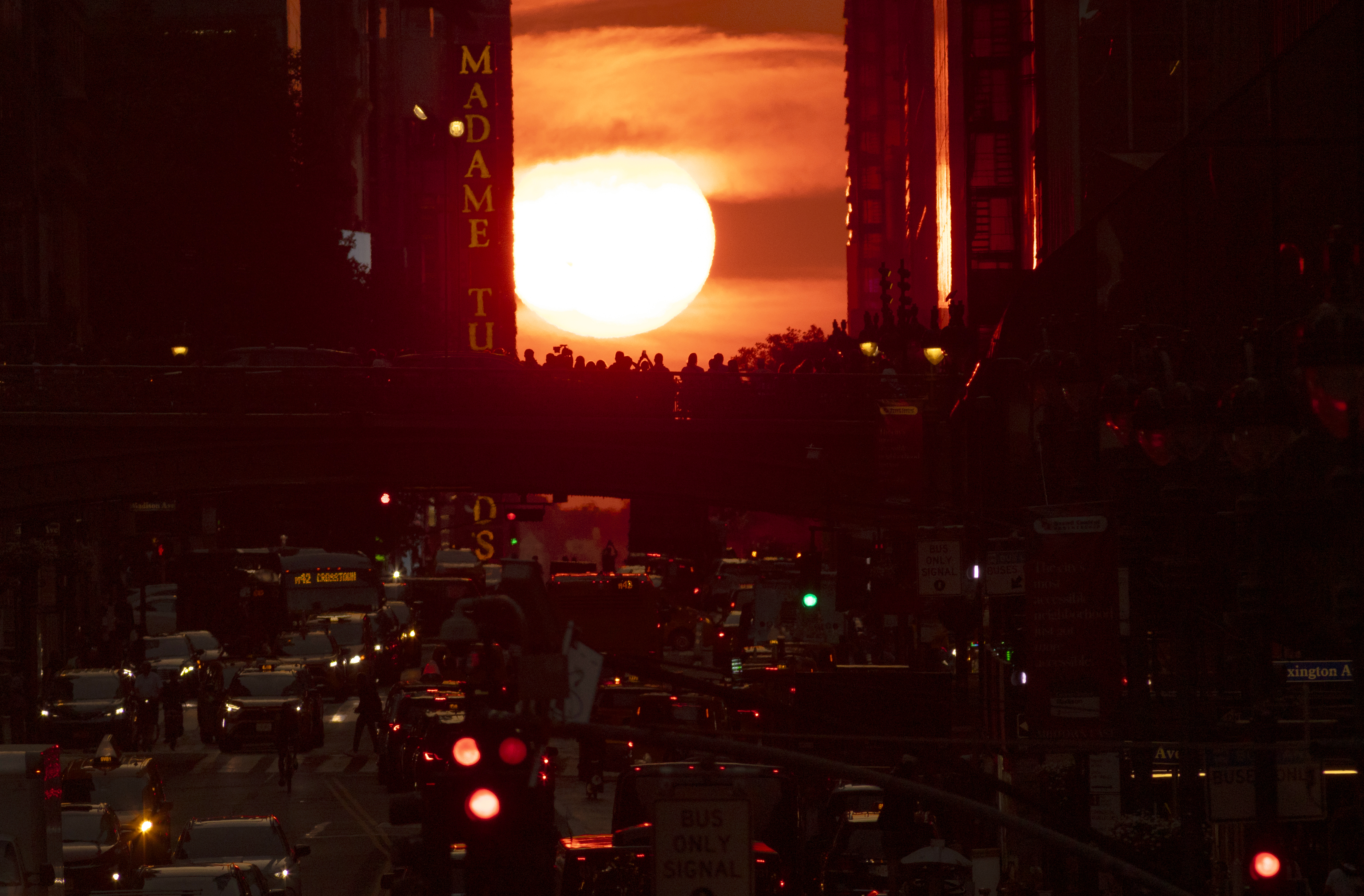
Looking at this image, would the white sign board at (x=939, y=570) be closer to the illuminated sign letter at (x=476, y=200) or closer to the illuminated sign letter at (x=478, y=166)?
the illuminated sign letter at (x=478, y=166)

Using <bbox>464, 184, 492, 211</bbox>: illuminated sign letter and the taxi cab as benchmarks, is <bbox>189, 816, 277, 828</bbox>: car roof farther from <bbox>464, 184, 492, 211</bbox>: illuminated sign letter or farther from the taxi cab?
<bbox>464, 184, 492, 211</bbox>: illuminated sign letter

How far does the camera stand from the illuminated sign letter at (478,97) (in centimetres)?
11681

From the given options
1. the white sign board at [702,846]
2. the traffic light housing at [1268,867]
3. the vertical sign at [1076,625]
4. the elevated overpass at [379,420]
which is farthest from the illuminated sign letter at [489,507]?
the white sign board at [702,846]

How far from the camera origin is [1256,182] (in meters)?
19.5

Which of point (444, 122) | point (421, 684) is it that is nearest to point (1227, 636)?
point (421, 684)

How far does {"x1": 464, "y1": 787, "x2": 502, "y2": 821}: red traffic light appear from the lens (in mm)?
11766

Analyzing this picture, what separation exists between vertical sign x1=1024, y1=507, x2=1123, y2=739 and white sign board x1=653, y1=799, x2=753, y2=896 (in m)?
3.78

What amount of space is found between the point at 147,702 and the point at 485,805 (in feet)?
115

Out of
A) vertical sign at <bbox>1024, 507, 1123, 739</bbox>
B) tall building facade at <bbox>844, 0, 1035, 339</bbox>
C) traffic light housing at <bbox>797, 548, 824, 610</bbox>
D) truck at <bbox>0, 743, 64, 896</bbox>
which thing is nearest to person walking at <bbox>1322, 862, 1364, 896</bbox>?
vertical sign at <bbox>1024, 507, 1123, 739</bbox>

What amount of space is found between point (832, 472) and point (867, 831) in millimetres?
21526

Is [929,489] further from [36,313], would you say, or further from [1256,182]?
[36,313]

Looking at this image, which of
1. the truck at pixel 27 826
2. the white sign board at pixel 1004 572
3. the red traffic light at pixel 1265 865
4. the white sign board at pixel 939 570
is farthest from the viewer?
the white sign board at pixel 939 570

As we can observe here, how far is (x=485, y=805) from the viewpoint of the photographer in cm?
1178

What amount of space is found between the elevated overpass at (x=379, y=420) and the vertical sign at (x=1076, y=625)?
24098 mm
